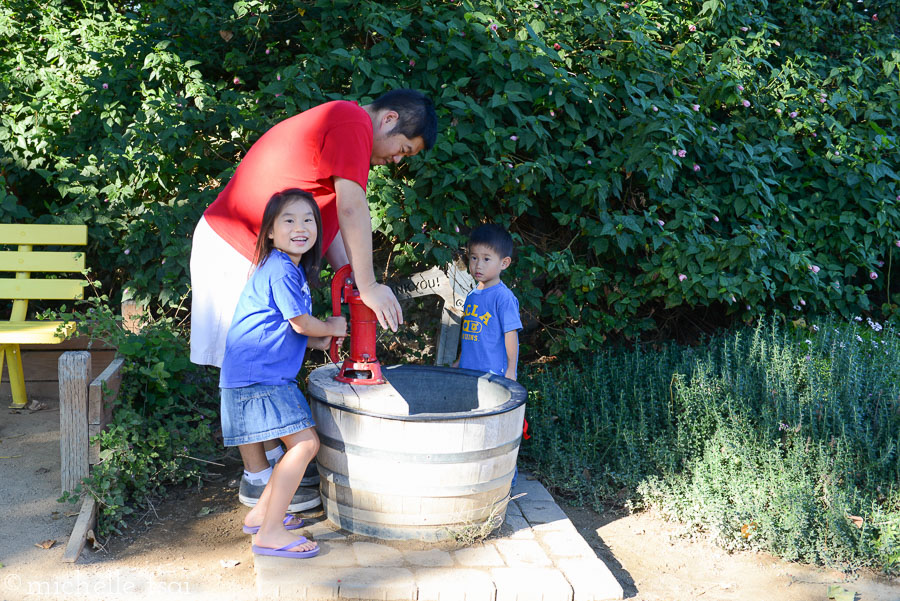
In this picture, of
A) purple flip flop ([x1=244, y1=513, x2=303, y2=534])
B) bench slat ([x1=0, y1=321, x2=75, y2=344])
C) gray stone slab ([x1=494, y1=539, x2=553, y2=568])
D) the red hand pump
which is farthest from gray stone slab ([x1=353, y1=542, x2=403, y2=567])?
bench slat ([x1=0, y1=321, x2=75, y2=344])

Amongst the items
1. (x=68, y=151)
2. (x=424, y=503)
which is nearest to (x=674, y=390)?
(x=424, y=503)

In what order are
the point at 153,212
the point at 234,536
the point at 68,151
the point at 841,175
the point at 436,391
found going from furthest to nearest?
the point at 841,175
the point at 68,151
the point at 153,212
the point at 436,391
the point at 234,536

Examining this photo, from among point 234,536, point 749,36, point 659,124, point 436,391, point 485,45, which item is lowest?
point 234,536

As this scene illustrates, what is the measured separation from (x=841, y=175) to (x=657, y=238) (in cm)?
155

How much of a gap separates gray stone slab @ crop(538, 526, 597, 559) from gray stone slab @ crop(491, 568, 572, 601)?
0.59ft

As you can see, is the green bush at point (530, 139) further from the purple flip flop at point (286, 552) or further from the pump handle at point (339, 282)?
the purple flip flop at point (286, 552)

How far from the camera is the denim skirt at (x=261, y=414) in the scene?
2727 mm

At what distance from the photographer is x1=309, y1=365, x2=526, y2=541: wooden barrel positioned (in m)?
2.75

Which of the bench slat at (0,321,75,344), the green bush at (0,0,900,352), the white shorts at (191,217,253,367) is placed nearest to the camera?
the white shorts at (191,217,253,367)

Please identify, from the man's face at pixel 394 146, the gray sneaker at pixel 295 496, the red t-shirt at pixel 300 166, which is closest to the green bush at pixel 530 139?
the man's face at pixel 394 146

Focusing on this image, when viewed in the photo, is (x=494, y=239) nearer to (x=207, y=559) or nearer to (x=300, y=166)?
(x=300, y=166)

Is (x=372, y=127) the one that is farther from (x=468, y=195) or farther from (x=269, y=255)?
(x=468, y=195)

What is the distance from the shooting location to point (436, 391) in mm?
3383

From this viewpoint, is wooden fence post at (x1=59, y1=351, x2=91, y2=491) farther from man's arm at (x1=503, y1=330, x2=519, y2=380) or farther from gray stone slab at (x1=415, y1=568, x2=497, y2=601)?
man's arm at (x1=503, y1=330, x2=519, y2=380)
